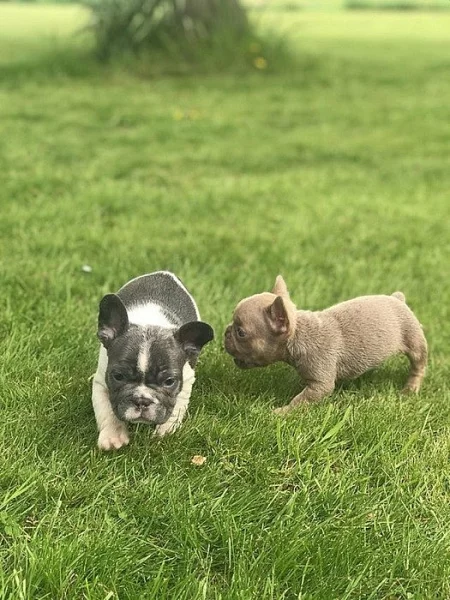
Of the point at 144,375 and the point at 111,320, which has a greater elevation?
the point at 111,320

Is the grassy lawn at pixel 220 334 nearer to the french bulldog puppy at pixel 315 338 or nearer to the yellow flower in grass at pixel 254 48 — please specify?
the french bulldog puppy at pixel 315 338

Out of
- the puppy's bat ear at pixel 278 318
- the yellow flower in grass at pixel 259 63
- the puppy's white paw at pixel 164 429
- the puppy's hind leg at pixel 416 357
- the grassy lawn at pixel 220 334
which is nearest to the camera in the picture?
the grassy lawn at pixel 220 334

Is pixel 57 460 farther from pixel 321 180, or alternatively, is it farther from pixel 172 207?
pixel 321 180

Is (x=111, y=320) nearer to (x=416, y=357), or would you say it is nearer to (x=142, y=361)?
(x=142, y=361)

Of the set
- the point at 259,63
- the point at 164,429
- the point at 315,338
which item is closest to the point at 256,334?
the point at 315,338

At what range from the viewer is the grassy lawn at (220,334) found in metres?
2.72

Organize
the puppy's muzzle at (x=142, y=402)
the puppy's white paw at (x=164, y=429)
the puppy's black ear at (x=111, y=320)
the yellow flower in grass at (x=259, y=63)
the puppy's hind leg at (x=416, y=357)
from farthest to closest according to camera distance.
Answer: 1. the yellow flower in grass at (x=259, y=63)
2. the puppy's hind leg at (x=416, y=357)
3. the puppy's white paw at (x=164, y=429)
4. the puppy's black ear at (x=111, y=320)
5. the puppy's muzzle at (x=142, y=402)

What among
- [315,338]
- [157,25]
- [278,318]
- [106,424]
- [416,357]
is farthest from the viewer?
[157,25]

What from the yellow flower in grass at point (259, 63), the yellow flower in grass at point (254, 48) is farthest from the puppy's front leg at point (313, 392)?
the yellow flower in grass at point (254, 48)

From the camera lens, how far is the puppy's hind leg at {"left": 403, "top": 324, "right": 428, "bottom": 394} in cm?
392

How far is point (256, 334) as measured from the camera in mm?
3656

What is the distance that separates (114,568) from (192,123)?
7390 mm

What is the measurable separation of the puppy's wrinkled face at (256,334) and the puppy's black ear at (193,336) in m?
0.39

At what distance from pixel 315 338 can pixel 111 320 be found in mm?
1064
